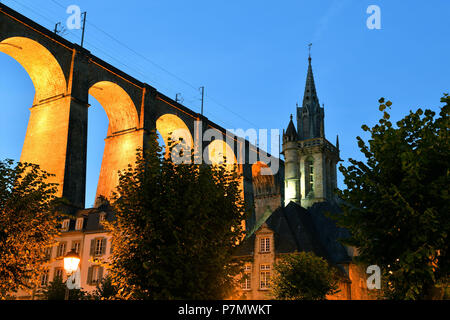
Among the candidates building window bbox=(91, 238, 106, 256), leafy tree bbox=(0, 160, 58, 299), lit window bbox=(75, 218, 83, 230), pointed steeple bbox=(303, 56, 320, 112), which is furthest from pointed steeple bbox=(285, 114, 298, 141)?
leafy tree bbox=(0, 160, 58, 299)

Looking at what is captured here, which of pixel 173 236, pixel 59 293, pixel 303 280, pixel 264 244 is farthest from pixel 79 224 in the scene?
pixel 173 236

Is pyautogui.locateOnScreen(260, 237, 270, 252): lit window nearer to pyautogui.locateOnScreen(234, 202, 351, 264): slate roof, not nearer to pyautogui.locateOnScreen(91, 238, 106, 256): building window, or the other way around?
pyautogui.locateOnScreen(234, 202, 351, 264): slate roof

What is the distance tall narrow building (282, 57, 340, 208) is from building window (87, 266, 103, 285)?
100ft

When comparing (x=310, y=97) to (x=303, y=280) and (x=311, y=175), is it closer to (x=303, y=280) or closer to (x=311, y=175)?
(x=311, y=175)

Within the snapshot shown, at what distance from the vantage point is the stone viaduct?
39656mm

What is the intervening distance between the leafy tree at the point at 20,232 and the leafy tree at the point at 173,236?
16.9ft

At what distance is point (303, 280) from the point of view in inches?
1342

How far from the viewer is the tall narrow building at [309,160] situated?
64.6 meters

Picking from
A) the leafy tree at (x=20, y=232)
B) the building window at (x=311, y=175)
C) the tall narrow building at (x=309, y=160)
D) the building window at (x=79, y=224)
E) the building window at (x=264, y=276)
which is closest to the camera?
the leafy tree at (x=20, y=232)

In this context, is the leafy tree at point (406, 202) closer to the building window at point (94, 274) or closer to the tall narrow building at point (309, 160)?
the building window at point (94, 274)

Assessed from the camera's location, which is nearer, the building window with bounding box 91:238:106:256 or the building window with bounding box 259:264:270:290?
the building window with bounding box 259:264:270:290

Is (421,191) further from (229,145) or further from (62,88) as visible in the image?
(229,145)

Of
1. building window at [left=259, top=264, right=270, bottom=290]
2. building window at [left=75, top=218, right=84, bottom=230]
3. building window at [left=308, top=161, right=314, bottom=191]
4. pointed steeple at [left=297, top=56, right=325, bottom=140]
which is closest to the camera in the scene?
building window at [left=259, top=264, right=270, bottom=290]

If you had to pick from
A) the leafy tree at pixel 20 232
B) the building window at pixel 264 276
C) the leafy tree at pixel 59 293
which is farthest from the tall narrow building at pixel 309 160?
the leafy tree at pixel 20 232
